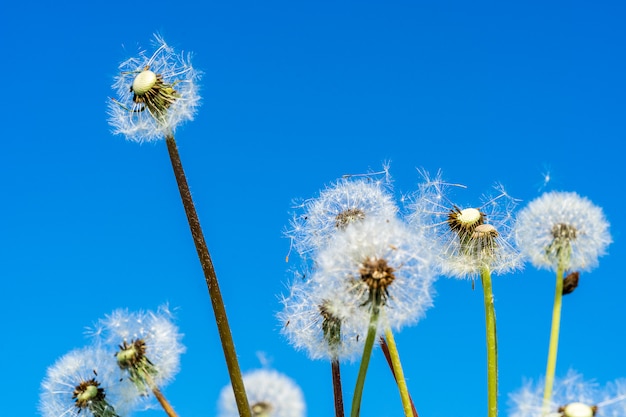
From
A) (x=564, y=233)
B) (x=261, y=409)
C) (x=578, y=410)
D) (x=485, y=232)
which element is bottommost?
(x=578, y=410)

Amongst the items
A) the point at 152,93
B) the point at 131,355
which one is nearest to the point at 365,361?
the point at 131,355

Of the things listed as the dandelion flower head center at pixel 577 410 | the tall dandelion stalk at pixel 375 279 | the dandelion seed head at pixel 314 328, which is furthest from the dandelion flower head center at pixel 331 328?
the dandelion flower head center at pixel 577 410

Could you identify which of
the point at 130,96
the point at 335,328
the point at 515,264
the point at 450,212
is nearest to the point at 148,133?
the point at 130,96

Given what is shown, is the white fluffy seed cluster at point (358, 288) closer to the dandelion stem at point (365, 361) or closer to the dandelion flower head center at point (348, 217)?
the dandelion stem at point (365, 361)

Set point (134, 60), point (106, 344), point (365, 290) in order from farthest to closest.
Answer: point (134, 60) < point (106, 344) < point (365, 290)

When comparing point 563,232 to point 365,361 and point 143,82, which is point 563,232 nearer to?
point 365,361

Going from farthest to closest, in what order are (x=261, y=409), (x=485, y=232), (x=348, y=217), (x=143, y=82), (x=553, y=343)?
1. (x=348, y=217)
2. (x=485, y=232)
3. (x=261, y=409)
4. (x=143, y=82)
5. (x=553, y=343)

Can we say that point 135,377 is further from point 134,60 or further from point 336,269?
point 134,60

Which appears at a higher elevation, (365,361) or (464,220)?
(464,220)
